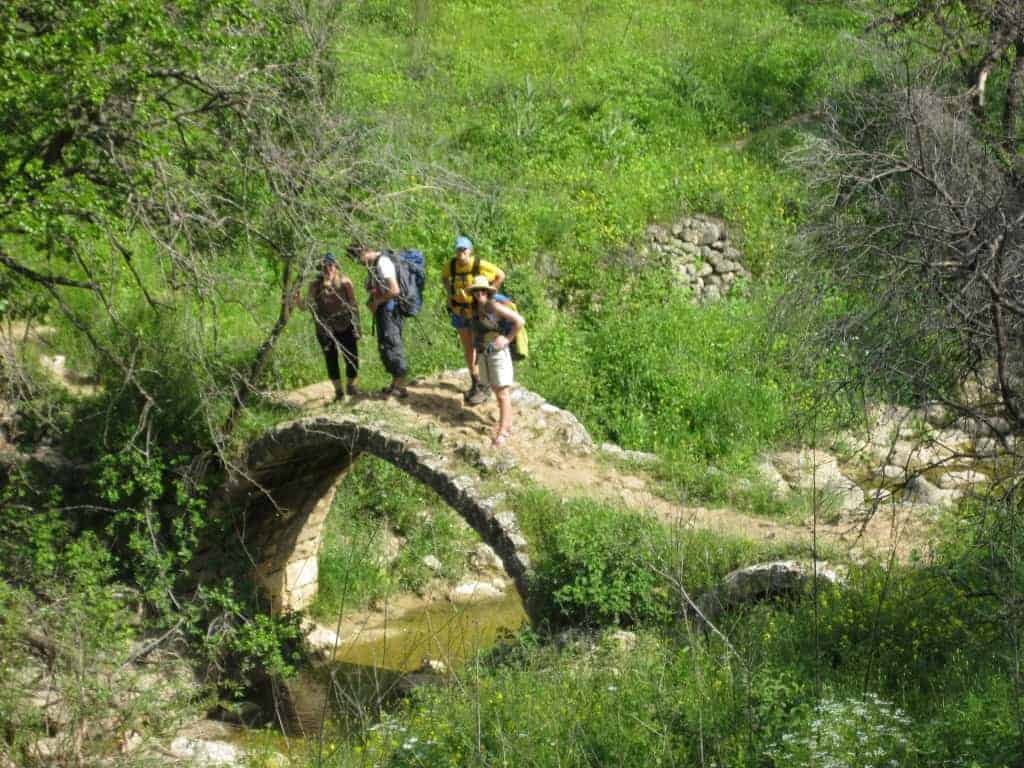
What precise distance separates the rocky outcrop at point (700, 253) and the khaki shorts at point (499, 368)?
7596 millimetres

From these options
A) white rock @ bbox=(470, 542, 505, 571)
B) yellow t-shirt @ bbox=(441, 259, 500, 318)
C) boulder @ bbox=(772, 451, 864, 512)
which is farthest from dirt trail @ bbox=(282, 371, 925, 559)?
white rock @ bbox=(470, 542, 505, 571)

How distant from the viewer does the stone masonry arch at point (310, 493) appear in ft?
32.7

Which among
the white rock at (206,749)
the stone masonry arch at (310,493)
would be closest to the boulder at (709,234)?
the stone masonry arch at (310,493)

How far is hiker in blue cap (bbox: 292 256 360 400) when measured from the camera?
1052cm

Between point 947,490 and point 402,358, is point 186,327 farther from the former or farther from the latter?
point 947,490

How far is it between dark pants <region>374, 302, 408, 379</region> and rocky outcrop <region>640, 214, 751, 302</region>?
7.25 m

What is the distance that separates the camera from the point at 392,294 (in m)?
10.6

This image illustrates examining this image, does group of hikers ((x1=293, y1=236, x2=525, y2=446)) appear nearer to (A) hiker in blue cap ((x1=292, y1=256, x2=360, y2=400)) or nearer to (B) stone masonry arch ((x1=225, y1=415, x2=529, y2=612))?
(A) hiker in blue cap ((x1=292, y1=256, x2=360, y2=400))

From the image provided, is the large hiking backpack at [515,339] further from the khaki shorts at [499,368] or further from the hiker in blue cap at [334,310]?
the hiker in blue cap at [334,310]

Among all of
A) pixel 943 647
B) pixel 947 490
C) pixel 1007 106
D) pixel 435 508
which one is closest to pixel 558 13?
pixel 435 508

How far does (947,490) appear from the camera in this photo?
13070 millimetres

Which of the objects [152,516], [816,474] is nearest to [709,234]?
[816,474]

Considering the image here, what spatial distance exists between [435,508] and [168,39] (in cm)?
822

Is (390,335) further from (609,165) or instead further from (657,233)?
(609,165)
